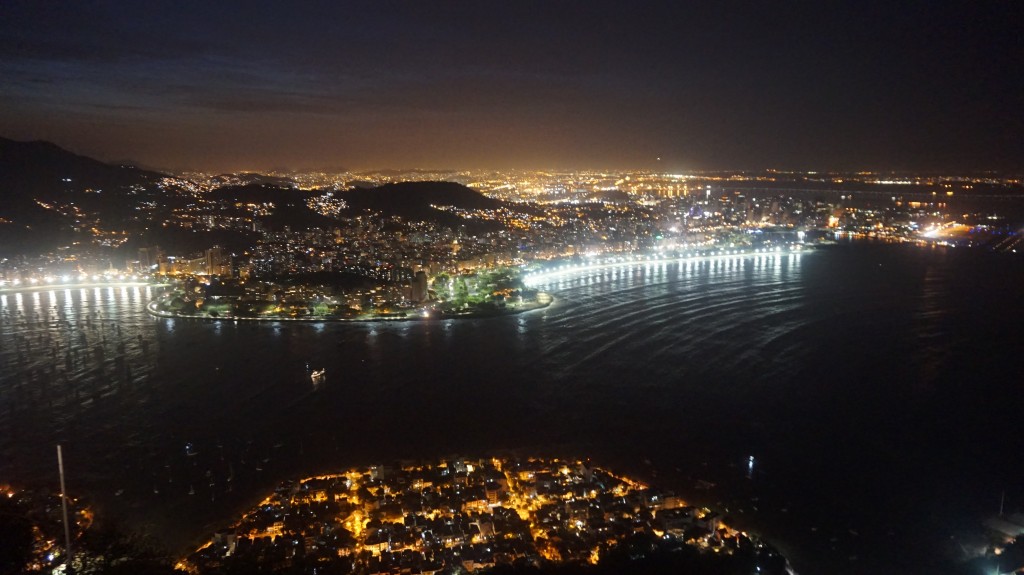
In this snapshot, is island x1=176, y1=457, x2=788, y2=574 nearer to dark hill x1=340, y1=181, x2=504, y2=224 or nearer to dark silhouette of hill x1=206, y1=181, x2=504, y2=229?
dark silhouette of hill x1=206, y1=181, x2=504, y2=229

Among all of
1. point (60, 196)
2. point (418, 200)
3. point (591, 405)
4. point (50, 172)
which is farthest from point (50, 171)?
point (591, 405)

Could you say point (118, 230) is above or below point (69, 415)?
above

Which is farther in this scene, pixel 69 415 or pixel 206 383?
pixel 206 383

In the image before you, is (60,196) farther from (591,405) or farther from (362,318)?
(591,405)

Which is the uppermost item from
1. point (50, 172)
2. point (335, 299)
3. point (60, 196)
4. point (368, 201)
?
point (50, 172)

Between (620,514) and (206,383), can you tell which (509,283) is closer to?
(206,383)

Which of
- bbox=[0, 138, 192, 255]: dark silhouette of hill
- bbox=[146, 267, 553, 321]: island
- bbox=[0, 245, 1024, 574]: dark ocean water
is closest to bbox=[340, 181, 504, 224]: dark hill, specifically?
bbox=[0, 138, 192, 255]: dark silhouette of hill

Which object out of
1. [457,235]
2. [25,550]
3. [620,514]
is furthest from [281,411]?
[457,235]

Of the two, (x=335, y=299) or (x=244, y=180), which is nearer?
(x=335, y=299)
